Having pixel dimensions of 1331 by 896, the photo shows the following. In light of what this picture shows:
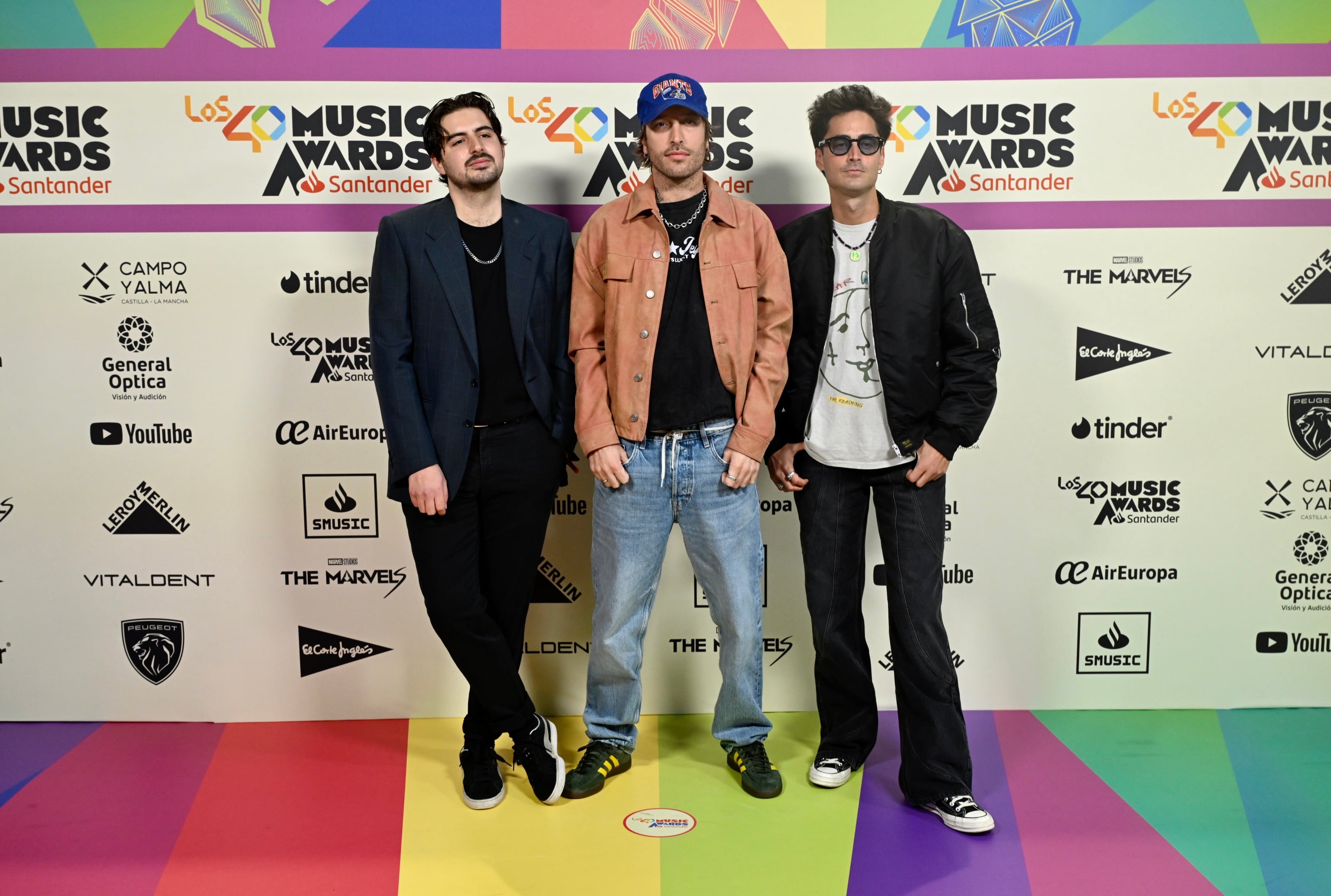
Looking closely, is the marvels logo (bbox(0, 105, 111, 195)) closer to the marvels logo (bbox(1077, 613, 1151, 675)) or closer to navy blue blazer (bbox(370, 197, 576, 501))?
navy blue blazer (bbox(370, 197, 576, 501))

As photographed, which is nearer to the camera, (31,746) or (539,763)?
(539,763)

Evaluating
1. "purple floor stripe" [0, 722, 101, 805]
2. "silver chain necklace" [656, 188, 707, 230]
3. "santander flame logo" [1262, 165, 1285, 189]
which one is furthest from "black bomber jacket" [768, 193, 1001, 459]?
"purple floor stripe" [0, 722, 101, 805]

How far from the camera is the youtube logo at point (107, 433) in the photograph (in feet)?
10.5

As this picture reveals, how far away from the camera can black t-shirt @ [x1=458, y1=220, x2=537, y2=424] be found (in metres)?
2.59

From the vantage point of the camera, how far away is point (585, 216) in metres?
3.14

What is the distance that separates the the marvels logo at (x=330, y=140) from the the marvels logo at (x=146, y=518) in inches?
43.2

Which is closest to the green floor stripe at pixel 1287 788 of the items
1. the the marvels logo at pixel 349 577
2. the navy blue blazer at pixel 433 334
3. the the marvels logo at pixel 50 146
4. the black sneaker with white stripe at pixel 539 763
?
the black sneaker with white stripe at pixel 539 763

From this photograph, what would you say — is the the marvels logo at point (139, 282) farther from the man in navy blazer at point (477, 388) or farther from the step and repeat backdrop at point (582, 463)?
the man in navy blazer at point (477, 388)

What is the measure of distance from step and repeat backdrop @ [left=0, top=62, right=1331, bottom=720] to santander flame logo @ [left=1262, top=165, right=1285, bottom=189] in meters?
0.01

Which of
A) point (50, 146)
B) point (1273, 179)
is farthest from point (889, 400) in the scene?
point (50, 146)

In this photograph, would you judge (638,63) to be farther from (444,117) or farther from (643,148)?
(444,117)

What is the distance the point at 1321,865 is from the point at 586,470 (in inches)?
90.2

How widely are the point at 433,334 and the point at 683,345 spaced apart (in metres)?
A: 0.66

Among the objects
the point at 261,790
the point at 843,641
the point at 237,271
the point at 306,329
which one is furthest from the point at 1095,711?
the point at 237,271
